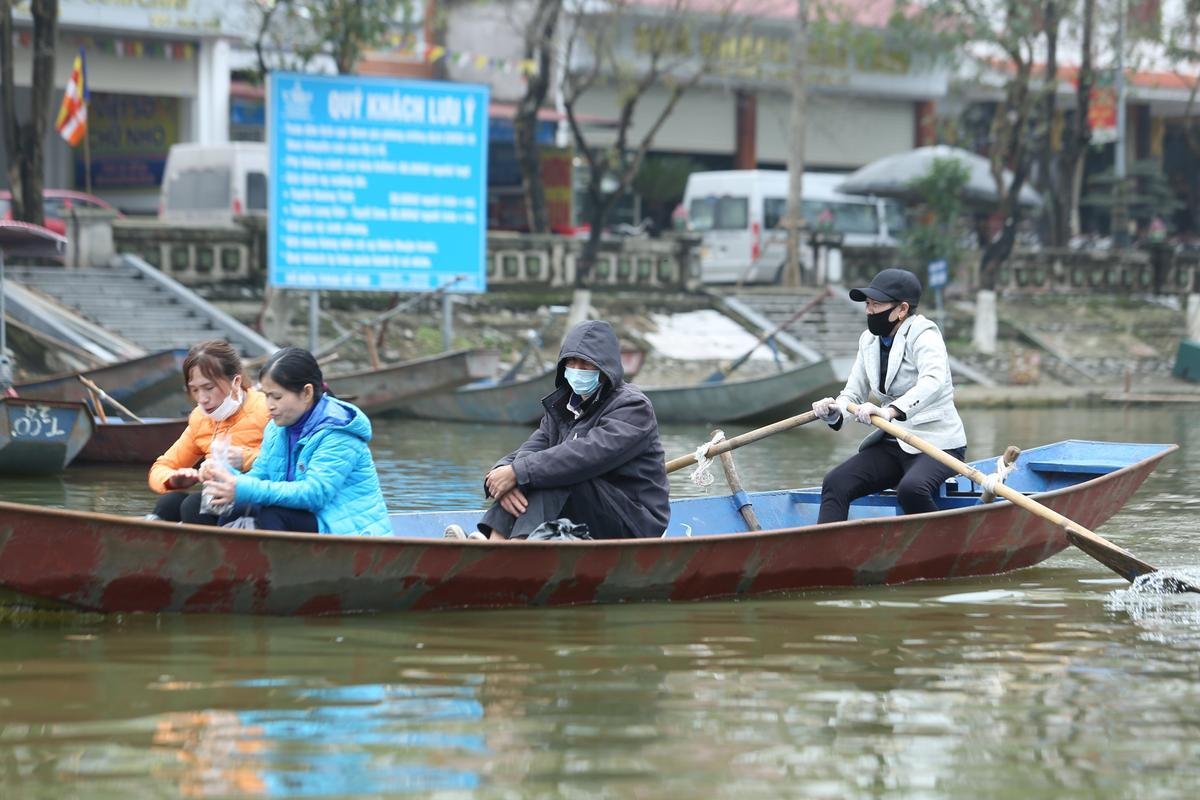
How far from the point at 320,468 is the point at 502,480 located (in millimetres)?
850

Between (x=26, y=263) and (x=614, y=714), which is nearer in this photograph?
(x=614, y=714)

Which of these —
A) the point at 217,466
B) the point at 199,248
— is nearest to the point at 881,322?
the point at 217,466

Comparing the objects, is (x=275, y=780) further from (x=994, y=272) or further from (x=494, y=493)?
(x=994, y=272)

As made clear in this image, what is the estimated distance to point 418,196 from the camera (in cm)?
2000

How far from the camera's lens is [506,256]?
25.1 metres

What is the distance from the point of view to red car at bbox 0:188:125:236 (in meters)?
22.1

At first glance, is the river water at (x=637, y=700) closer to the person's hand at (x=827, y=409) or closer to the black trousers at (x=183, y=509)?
the black trousers at (x=183, y=509)

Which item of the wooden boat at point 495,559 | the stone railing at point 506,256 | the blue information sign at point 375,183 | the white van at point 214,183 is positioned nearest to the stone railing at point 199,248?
the stone railing at point 506,256

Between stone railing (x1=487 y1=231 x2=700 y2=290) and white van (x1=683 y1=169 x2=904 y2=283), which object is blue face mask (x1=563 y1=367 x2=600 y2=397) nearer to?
stone railing (x1=487 y1=231 x2=700 y2=290)

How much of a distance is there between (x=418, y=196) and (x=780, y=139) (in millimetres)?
18155

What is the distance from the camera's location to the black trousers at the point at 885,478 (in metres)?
8.46

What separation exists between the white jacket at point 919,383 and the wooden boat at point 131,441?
6478 mm

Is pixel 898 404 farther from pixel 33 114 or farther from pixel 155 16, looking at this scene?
pixel 155 16

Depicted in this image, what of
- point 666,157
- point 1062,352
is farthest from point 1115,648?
point 666,157
